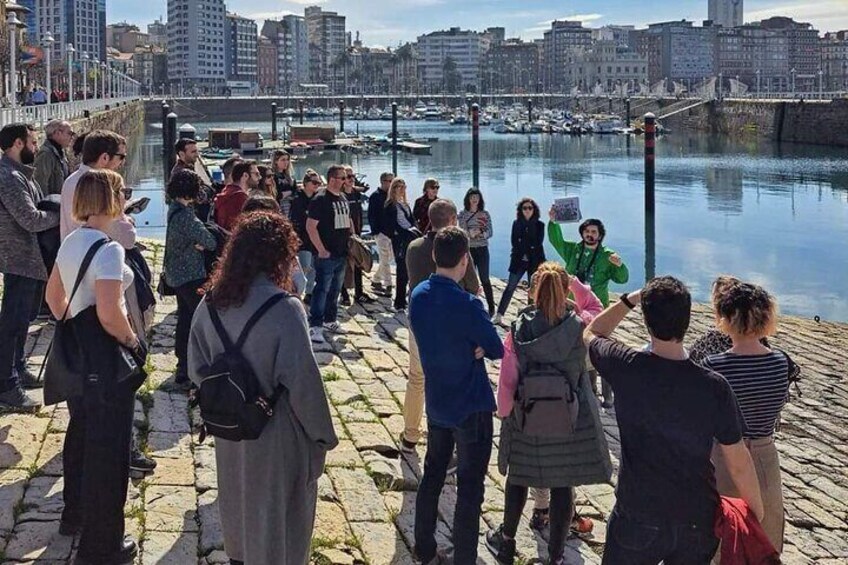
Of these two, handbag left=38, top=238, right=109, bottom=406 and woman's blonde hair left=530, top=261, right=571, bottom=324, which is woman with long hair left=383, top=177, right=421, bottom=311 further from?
handbag left=38, top=238, right=109, bottom=406

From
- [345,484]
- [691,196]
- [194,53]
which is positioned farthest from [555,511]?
[194,53]

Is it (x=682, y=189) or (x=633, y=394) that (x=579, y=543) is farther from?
(x=682, y=189)

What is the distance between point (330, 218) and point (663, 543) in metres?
5.99

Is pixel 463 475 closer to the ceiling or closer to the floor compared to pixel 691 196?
closer to the floor

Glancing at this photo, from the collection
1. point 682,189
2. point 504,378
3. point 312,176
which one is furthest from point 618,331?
point 682,189

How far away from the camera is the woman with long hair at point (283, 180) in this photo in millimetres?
10977

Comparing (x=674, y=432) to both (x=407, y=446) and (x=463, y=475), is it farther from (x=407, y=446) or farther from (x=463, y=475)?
(x=407, y=446)

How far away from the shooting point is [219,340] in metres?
3.65

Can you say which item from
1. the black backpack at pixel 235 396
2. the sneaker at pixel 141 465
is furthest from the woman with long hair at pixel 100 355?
the sneaker at pixel 141 465

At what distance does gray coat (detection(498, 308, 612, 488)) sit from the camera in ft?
15.0

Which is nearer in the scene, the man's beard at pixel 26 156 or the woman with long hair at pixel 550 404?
the woman with long hair at pixel 550 404

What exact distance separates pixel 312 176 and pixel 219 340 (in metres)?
6.36

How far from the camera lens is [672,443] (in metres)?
3.51

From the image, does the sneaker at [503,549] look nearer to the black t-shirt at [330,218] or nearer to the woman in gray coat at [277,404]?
the woman in gray coat at [277,404]
